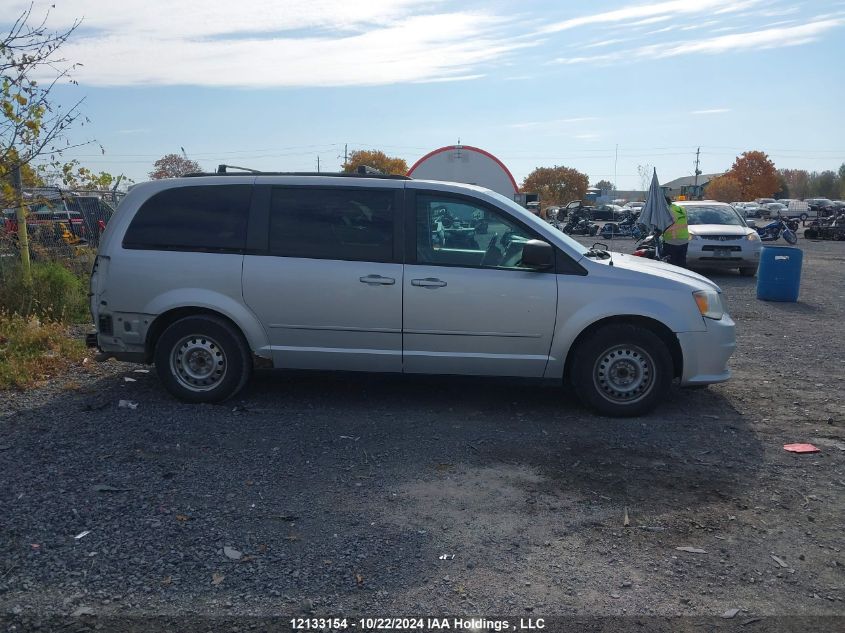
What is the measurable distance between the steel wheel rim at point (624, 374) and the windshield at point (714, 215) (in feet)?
40.9

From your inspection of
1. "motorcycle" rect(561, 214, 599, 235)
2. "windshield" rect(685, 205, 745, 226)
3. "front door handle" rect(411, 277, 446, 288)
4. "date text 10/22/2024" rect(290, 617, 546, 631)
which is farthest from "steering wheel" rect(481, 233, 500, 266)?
"motorcycle" rect(561, 214, 599, 235)

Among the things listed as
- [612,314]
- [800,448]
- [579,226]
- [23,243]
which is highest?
[579,226]

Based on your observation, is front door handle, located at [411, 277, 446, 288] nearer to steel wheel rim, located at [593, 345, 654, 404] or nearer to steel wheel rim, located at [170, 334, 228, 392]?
steel wheel rim, located at [593, 345, 654, 404]

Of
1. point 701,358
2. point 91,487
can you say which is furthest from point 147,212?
point 701,358

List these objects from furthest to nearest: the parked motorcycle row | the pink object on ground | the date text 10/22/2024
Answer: the parked motorcycle row → the pink object on ground → the date text 10/22/2024

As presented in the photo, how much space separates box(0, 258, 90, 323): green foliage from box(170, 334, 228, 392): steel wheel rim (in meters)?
3.77

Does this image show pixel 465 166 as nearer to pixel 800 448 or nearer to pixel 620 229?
pixel 800 448

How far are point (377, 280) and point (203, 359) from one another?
65.9 inches

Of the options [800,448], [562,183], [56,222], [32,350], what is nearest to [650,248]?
[800,448]

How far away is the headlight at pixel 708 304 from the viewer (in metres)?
6.25

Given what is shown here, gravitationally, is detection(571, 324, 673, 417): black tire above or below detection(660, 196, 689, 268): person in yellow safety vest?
below

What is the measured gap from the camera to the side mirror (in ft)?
19.9

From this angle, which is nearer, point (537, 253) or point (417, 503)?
point (417, 503)

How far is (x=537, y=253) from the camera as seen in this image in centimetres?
606
